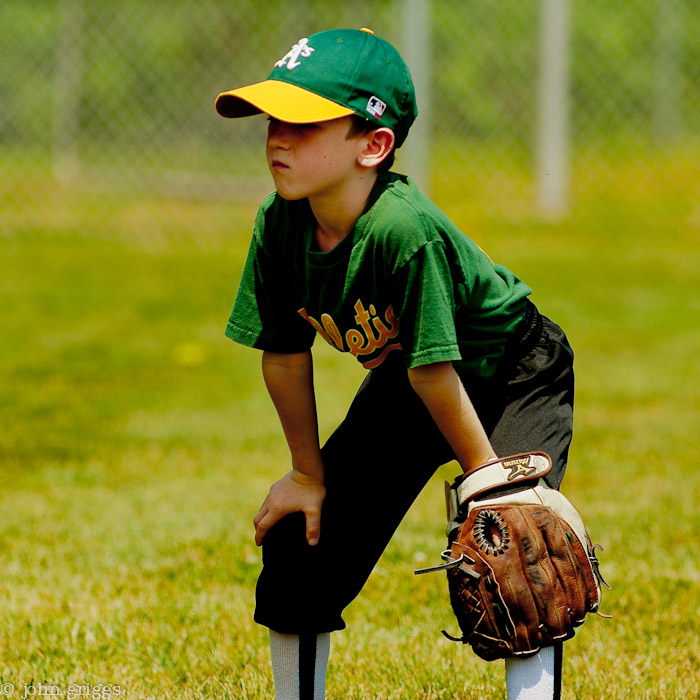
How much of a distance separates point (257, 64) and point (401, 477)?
9.29 metres

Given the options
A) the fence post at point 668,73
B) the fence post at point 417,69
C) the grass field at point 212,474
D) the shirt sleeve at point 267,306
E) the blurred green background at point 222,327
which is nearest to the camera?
the shirt sleeve at point 267,306

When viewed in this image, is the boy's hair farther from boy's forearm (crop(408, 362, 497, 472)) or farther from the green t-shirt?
boy's forearm (crop(408, 362, 497, 472))

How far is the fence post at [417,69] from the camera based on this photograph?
10758 millimetres

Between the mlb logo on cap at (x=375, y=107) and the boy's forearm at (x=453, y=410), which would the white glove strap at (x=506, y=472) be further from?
the mlb logo on cap at (x=375, y=107)

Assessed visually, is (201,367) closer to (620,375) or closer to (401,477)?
(620,375)

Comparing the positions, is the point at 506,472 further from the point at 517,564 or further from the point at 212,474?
the point at 212,474

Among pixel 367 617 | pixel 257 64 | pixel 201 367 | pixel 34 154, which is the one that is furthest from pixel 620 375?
pixel 34 154

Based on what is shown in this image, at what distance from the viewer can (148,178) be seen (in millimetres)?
11648

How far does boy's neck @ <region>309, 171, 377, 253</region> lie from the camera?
2434mm

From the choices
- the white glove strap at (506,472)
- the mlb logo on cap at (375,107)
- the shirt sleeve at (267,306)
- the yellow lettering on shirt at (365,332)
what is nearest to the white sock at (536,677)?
the white glove strap at (506,472)

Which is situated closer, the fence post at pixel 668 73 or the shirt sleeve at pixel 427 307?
the shirt sleeve at pixel 427 307

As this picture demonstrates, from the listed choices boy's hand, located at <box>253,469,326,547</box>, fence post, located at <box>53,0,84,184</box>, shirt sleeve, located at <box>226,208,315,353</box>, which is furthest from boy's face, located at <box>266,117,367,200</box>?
fence post, located at <box>53,0,84,184</box>

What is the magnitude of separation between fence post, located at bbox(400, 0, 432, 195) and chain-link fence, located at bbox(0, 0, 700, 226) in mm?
62

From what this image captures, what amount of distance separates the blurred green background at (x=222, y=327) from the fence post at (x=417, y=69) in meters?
0.11
